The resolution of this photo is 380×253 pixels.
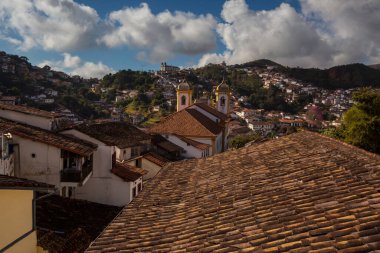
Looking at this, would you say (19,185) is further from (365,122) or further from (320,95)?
(320,95)

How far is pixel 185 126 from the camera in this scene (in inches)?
1357

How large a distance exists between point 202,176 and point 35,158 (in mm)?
11089

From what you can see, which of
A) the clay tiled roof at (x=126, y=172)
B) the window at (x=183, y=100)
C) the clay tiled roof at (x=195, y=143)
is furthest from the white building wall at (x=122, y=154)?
the window at (x=183, y=100)

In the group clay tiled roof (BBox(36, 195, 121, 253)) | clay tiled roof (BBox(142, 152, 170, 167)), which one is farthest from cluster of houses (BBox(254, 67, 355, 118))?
clay tiled roof (BBox(36, 195, 121, 253))

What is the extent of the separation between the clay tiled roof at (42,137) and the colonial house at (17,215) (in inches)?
262

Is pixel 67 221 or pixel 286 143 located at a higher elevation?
pixel 286 143

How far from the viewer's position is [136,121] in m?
82.9

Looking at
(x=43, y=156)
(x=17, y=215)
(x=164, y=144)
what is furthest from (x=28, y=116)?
(x=164, y=144)

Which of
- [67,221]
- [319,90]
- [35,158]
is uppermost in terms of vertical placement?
[319,90]

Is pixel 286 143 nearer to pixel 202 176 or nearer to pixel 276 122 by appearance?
pixel 202 176

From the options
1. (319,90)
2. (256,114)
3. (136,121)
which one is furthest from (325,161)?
(319,90)

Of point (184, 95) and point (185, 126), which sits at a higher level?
point (184, 95)

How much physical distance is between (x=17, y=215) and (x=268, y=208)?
7022 millimetres

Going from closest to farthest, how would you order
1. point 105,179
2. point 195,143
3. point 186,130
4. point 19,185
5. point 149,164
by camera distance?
point 19,185
point 105,179
point 149,164
point 195,143
point 186,130
